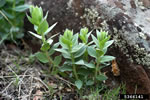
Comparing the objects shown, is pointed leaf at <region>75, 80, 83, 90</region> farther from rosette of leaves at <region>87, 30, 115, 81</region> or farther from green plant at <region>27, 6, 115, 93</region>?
rosette of leaves at <region>87, 30, 115, 81</region>

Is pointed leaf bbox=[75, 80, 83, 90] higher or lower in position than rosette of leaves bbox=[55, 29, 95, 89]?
lower

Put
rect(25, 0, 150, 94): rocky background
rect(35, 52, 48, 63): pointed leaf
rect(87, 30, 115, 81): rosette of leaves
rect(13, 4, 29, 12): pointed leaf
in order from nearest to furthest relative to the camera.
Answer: rect(87, 30, 115, 81): rosette of leaves, rect(25, 0, 150, 94): rocky background, rect(35, 52, 48, 63): pointed leaf, rect(13, 4, 29, 12): pointed leaf

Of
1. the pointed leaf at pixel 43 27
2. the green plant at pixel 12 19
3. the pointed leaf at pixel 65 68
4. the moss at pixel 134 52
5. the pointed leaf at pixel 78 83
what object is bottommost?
the pointed leaf at pixel 78 83

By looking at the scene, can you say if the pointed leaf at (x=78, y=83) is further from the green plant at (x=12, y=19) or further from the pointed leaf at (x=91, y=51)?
the green plant at (x=12, y=19)

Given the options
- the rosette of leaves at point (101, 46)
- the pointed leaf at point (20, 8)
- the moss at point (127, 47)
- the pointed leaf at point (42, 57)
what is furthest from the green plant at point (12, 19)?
the rosette of leaves at point (101, 46)

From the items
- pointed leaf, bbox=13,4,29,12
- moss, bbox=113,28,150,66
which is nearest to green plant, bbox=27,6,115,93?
moss, bbox=113,28,150,66

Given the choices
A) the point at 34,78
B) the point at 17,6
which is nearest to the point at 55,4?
the point at 17,6

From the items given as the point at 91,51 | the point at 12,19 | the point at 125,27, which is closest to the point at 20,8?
the point at 12,19

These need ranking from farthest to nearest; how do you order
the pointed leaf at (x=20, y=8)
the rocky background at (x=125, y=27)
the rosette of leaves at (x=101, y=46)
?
the pointed leaf at (x=20, y=8), the rocky background at (x=125, y=27), the rosette of leaves at (x=101, y=46)
